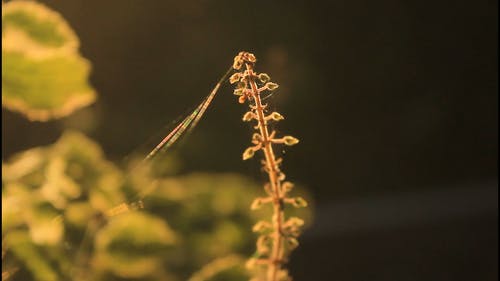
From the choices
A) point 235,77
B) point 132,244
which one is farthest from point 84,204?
point 235,77

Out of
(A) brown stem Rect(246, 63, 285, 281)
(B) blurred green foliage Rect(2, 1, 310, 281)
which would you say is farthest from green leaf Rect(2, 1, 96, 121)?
(A) brown stem Rect(246, 63, 285, 281)

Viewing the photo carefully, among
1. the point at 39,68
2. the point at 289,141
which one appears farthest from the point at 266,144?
the point at 39,68

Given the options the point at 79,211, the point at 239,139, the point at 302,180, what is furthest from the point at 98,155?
the point at 302,180

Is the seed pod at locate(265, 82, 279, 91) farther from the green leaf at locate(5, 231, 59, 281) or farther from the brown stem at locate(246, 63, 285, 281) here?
the green leaf at locate(5, 231, 59, 281)

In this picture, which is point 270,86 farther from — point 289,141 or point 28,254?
point 28,254

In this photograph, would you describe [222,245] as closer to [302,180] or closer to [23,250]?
[23,250]

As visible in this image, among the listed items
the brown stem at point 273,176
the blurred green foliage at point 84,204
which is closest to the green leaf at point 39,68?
the blurred green foliage at point 84,204

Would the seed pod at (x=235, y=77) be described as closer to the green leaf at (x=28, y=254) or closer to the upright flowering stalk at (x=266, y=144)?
the upright flowering stalk at (x=266, y=144)
